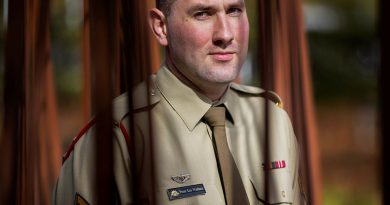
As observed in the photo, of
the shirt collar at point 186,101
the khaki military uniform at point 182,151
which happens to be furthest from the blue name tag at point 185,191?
the shirt collar at point 186,101

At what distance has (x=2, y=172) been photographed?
1.23m

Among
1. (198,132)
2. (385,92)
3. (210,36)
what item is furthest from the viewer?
(198,132)

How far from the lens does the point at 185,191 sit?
117cm

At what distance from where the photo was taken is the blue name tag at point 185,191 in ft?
3.80

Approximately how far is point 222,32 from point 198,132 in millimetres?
199

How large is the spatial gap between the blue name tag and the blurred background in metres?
0.20

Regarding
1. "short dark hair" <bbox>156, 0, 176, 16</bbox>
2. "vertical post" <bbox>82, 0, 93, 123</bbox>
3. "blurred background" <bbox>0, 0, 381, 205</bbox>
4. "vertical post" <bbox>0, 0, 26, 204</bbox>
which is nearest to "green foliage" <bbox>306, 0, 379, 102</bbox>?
"blurred background" <bbox>0, 0, 381, 205</bbox>

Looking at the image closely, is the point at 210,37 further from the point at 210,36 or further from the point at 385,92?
the point at 385,92

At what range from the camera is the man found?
1087 mm

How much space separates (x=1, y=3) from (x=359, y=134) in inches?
25.8

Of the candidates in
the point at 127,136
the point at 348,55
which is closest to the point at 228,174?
the point at 127,136

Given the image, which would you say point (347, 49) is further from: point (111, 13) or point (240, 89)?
point (111, 13)

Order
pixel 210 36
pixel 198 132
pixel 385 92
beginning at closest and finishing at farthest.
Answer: pixel 385 92
pixel 210 36
pixel 198 132

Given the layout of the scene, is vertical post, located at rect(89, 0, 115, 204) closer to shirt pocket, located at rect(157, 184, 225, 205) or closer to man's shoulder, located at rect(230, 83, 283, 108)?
shirt pocket, located at rect(157, 184, 225, 205)
